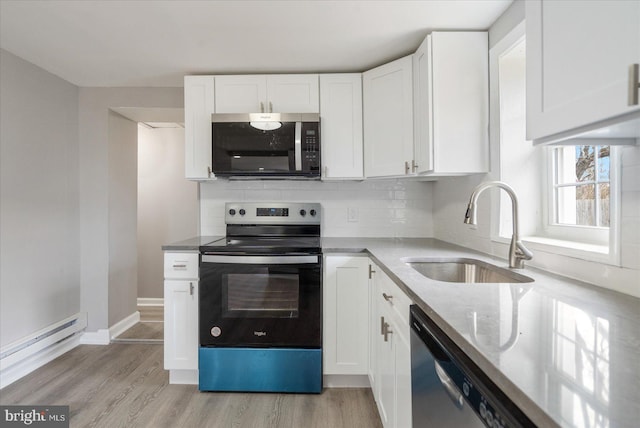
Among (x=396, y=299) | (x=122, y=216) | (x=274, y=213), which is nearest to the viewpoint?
(x=396, y=299)

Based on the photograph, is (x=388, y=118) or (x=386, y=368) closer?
(x=386, y=368)

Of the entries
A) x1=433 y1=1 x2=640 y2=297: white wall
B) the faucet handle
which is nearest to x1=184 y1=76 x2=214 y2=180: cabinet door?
x1=433 y1=1 x2=640 y2=297: white wall

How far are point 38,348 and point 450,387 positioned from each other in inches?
118

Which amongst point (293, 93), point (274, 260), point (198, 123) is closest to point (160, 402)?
point (274, 260)

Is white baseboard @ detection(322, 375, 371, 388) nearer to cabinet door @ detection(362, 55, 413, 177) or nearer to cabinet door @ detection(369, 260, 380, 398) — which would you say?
cabinet door @ detection(369, 260, 380, 398)

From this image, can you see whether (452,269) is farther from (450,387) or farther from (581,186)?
(450,387)

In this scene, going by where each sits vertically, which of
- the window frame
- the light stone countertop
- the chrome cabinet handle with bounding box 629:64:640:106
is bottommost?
the light stone countertop

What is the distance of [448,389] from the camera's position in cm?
78

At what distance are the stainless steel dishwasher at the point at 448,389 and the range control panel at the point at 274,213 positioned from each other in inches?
63.6

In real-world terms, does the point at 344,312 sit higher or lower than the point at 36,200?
lower

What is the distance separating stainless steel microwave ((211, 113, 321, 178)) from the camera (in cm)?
229

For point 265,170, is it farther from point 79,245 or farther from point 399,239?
point 79,245

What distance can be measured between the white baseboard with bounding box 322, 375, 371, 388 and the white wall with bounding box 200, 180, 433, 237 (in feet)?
3.45

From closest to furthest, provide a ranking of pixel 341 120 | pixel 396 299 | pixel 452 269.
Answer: pixel 396 299, pixel 452 269, pixel 341 120
